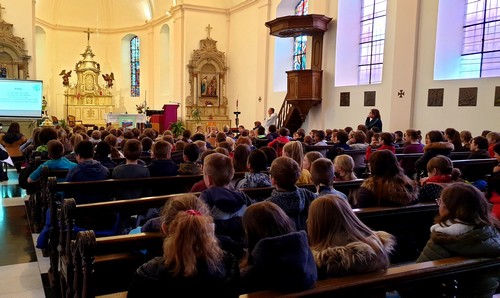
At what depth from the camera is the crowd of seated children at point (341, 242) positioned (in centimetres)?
198

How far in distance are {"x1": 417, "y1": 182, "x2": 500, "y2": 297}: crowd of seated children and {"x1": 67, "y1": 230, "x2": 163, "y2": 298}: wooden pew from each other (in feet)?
5.25

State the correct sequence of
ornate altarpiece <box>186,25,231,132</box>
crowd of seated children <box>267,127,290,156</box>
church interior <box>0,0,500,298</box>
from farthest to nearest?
1. ornate altarpiece <box>186,25,231,132</box>
2. church interior <box>0,0,500,298</box>
3. crowd of seated children <box>267,127,290,156</box>

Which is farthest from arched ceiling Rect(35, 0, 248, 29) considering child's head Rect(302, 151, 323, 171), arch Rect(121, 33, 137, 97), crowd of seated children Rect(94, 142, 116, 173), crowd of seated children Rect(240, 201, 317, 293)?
crowd of seated children Rect(240, 201, 317, 293)

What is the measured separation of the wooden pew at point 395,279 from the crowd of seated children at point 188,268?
160 millimetres

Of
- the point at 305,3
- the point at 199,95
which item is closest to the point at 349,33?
the point at 305,3

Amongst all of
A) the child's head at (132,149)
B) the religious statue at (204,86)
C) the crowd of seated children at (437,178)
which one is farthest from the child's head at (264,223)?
the religious statue at (204,86)

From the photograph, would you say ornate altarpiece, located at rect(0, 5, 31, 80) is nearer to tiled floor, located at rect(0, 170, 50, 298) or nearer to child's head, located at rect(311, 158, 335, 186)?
tiled floor, located at rect(0, 170, 50, 298)

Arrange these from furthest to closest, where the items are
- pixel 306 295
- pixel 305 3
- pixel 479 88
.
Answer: pixel 305 3
pixel 479 88
pixel 306 295

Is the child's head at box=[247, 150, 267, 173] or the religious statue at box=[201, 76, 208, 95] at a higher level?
the religious statue at box=[201, 76, 208, 95]

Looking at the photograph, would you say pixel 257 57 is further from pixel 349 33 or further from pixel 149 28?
pixel 149 28

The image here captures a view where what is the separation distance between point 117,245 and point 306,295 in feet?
3.87

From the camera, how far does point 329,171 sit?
330cm

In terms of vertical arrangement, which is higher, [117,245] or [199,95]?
[199,95]

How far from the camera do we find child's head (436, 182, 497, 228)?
2.28 meters
